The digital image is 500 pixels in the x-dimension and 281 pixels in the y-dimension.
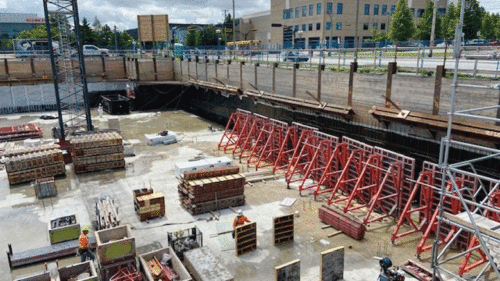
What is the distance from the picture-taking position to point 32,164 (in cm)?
1859

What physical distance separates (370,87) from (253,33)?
79.2 metres

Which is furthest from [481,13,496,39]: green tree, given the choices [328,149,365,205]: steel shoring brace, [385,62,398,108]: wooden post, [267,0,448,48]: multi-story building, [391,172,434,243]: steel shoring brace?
[391,172,434,243]: steel shoring brace

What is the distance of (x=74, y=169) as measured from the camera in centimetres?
1972

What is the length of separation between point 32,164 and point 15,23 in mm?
121811

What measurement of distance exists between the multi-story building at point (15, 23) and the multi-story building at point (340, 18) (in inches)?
3405

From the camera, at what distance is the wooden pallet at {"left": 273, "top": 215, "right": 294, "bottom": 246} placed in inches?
480

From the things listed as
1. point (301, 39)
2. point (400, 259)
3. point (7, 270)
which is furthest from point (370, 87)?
point (301, 39)

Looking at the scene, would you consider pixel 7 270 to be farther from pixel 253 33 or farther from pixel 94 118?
pixel 253 33

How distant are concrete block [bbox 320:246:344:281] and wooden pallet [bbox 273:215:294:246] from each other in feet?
7.81

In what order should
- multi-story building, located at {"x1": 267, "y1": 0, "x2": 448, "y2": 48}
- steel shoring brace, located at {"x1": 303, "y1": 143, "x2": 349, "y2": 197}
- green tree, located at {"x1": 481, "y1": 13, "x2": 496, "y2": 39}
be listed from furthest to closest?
multi-story building, located at {"x1": 267, "y1": 0, "x2": 448, "y2": 48}, green tree, located at {"x1": 481, "y1": 13, "x2": 496, "y2": 39}, steel shoring brace, located at {"x1": 303, "y1": 143, "x2": 349, "y2": 197}

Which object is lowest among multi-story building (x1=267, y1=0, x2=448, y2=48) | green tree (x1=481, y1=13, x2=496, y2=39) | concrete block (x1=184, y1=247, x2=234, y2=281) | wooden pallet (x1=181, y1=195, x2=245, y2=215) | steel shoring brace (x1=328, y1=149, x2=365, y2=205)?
wooden pallet (x1=181, y1=195, x2=245, y2=215)

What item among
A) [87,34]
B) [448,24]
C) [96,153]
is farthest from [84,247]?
[87,34]

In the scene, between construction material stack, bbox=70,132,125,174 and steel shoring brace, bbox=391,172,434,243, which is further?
construction material stack, bbox=70,132,125,174

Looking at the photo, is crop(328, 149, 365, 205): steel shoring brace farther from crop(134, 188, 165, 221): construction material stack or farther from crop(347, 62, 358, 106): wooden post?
crop(134, 188, 165, 221): construction material stack
